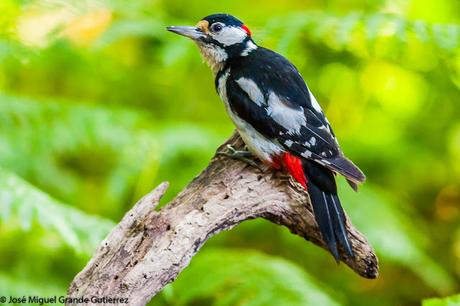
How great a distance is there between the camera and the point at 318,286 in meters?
2.87

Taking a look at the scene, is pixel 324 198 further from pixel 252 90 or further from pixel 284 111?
pixel 252 90

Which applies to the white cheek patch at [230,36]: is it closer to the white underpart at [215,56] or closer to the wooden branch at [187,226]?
the white underpart at [215,56]

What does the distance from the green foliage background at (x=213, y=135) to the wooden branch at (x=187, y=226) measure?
0.43 metres

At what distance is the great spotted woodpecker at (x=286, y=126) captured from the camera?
85.0 inches

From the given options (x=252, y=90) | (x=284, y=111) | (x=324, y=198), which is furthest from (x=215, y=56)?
(x=324, y=198)

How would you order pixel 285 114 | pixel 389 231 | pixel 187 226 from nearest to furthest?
pixel 187 226 → pixel 285 114 → pixel 389 231

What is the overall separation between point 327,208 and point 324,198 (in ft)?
0.17

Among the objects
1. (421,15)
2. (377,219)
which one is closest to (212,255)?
(377,219)

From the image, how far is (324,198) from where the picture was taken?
2.13 meters

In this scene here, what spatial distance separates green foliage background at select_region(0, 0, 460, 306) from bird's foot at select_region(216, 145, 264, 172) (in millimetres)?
531

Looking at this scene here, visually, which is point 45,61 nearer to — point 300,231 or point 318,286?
point 318,286

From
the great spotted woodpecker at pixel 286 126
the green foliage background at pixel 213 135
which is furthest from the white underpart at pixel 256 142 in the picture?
the green foliage background at pixel 213 135

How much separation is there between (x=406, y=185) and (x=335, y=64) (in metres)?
0.87

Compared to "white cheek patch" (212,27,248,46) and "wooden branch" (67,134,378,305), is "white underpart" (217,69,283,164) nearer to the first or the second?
"wooden branch" (67,134,378,305)
